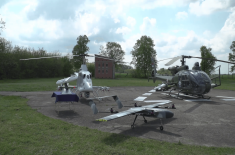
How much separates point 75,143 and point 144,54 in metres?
61.0

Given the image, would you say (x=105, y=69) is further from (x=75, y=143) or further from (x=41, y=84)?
(x=75, y=143)

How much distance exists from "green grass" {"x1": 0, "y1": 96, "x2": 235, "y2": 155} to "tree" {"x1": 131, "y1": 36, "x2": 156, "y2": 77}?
5849 centimetres

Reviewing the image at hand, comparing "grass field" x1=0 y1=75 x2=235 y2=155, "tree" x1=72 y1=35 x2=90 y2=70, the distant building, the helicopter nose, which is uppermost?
"tree" x1=72 y1=35 x2=90 y2=70

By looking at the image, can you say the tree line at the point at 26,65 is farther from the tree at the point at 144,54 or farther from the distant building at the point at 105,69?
the tree at the point at 144,54

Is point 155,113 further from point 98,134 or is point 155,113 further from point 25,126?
point 25,126

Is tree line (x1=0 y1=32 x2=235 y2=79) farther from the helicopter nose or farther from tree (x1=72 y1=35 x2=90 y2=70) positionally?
the helicopter nose

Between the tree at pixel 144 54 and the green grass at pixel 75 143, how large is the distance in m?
58.5

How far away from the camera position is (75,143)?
5895mm

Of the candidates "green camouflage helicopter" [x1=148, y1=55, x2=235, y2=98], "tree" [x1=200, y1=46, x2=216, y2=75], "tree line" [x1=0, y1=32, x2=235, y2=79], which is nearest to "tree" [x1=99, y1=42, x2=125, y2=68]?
"tree line" [x1=0, y1=32, x2=235, y2=79]

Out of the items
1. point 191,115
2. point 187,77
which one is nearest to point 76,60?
point 187,77

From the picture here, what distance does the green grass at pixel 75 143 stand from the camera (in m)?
5.31

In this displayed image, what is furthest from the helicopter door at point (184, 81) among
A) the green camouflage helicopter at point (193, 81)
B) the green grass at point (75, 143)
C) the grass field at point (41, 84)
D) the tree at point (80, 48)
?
the tree at point (80, 48)

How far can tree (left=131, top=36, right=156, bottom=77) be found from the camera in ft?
211

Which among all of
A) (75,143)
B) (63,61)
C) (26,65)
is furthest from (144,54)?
(75,143)
